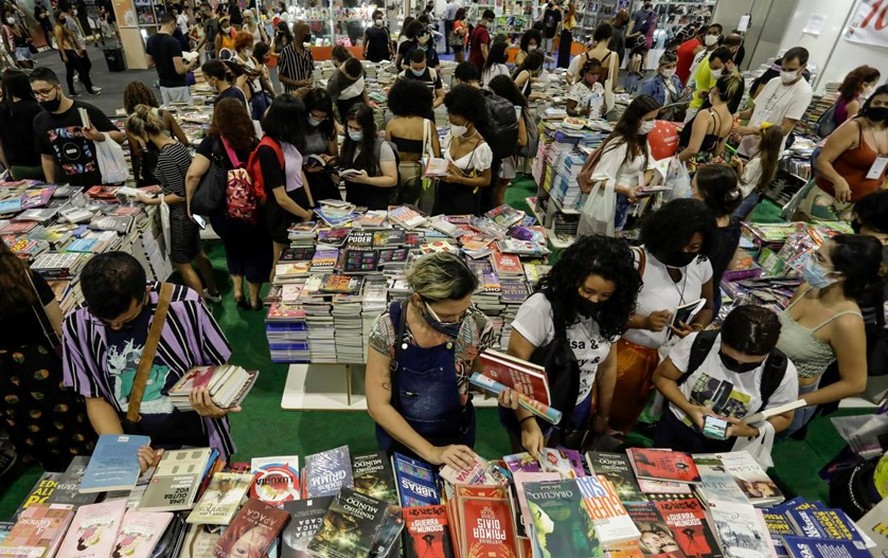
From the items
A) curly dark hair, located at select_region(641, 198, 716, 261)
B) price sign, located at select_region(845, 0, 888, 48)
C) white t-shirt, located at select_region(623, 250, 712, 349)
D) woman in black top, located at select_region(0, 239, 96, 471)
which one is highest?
price sign, located at select_region(845, 0, 888, 48)

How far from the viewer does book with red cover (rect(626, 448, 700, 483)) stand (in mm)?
1815

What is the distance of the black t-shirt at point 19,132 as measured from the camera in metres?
3.96

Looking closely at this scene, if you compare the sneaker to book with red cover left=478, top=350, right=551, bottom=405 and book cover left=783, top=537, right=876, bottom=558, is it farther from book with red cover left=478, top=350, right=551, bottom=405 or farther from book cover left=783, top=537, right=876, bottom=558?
book cover left=783, top=537, right=876, bottom=558

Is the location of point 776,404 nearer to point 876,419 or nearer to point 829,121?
point 876,419

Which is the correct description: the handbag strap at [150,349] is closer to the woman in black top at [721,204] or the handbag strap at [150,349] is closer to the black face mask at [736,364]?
the black face mask at [736,364]

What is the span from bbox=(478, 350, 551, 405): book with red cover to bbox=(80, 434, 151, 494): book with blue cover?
Result: 1292 mm

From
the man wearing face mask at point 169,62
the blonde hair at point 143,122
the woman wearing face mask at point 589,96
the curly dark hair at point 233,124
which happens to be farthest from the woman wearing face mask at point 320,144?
the man wearing face mask at point 169,62

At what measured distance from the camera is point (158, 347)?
1.96m

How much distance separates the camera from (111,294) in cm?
173

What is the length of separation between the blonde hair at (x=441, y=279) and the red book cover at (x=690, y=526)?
40.3 inches

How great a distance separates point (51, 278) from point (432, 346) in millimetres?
2801

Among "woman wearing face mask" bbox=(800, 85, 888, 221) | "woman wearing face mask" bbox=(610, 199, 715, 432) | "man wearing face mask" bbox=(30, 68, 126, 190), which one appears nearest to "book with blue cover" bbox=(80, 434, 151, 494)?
"woman wearing face mask" bbox=(610, 199, 715, 432)

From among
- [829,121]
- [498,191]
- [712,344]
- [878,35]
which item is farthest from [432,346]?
[878,35]

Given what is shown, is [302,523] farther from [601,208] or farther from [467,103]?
[601,208]
